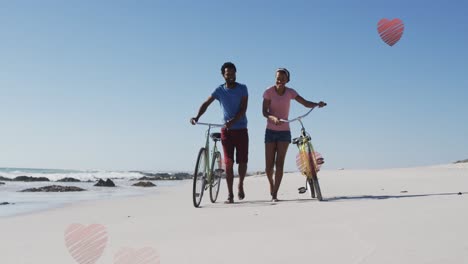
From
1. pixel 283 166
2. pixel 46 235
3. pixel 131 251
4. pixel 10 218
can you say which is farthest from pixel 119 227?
pixel 283 166

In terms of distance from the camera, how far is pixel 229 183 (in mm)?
7113

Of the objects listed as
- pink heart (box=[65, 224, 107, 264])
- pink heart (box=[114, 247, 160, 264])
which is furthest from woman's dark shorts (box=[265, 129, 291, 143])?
pink heart (box=[114, 247, 160, 264])

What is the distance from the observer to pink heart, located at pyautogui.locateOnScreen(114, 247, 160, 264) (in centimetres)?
303

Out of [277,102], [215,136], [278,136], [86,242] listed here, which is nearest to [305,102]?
[277,102]

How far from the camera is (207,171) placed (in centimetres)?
686

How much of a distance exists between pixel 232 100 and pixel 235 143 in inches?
24.9

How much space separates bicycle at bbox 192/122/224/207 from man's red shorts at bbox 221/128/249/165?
0.12 m

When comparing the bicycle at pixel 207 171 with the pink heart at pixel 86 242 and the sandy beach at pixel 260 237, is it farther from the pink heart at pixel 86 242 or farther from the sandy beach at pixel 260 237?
the pink heart at pixel 86 242

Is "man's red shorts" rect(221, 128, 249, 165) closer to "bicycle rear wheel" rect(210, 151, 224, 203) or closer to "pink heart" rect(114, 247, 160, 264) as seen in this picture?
"bicycle rear wheel" rect(210, 151, 224, 203)

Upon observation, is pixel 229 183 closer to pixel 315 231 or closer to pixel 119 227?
pixel 119 227

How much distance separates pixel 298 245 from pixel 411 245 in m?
0.68

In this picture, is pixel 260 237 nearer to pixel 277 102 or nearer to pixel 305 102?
pixel 277 102

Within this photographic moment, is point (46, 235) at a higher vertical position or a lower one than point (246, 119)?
lower

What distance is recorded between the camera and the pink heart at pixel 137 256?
9.94 feet
